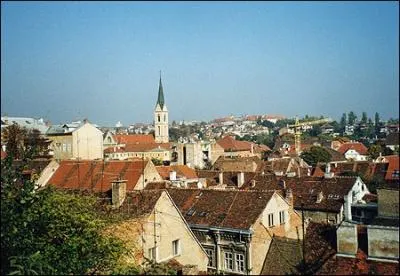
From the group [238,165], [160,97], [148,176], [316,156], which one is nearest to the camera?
[148,176]

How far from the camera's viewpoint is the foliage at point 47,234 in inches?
523

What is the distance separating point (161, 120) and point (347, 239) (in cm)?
10520

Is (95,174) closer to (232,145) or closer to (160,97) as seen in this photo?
(232,145)

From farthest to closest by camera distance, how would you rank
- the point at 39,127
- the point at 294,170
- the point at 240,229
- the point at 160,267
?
the point at 39,127
the point at 294,170
the point at 240,229
the point at 160,267

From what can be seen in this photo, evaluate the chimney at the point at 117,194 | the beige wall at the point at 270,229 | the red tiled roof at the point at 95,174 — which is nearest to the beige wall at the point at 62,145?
the red tiled roof at the point at 95,174

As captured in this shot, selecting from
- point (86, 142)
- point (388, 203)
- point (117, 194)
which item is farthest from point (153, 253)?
point (86, 142)

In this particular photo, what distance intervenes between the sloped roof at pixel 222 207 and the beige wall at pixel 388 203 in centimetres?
881

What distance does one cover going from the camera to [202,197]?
25.8 meters

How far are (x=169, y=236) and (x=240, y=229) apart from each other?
12.4 ft

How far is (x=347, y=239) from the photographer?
14.1 meters

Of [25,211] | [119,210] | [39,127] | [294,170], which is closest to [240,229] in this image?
[119,210]

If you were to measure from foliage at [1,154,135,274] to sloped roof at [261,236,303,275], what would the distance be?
5.68 metres

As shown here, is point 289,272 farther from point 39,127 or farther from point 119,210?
point 39,127

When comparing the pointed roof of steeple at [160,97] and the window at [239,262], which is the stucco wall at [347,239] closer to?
the window at [239,262]
